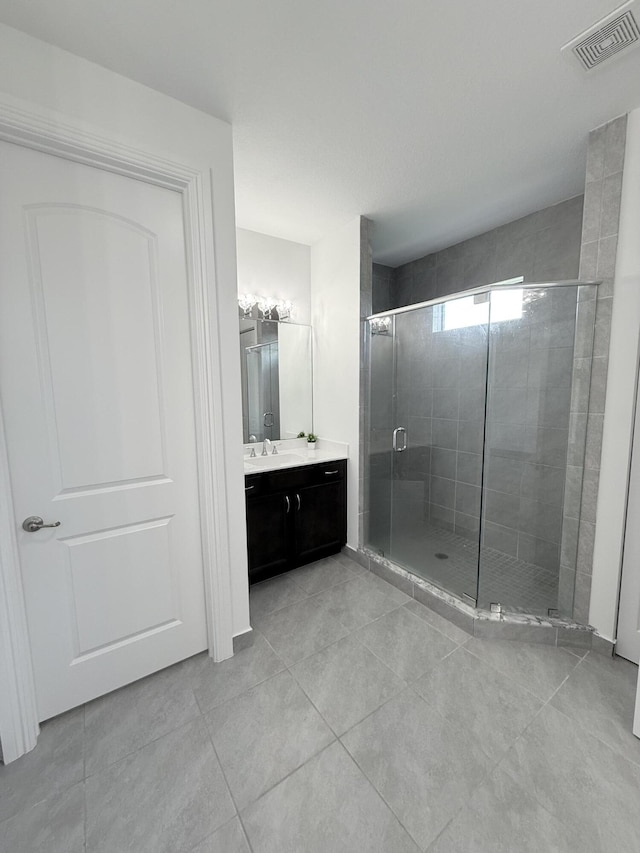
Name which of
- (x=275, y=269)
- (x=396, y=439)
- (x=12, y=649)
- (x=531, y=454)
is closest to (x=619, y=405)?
(x=531, y=454)

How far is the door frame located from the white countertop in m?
0.72

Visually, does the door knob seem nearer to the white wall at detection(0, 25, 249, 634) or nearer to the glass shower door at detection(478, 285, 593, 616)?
the white wall at detection(0, 25, 249, 634)

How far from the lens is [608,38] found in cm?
127

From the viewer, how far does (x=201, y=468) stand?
1740 mm

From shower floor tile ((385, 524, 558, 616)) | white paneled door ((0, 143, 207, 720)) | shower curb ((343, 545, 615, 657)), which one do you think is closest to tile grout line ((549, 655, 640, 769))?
shower curb ((343, 545, 615, 657))

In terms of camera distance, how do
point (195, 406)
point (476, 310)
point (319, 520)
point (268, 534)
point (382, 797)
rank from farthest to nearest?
point (319, 520) < point (268, 534) < point (476, 310) < point (195, 406) < point (382, 797)

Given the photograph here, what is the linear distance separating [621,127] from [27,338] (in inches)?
112

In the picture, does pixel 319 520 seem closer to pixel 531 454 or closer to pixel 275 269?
pixel 531 454

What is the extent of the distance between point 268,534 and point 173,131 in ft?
7.63

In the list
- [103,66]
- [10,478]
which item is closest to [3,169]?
[103,66]

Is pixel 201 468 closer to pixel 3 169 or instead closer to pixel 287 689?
pixel 287 689

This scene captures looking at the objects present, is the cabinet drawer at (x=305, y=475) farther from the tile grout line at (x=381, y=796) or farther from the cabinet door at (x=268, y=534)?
the tile grout line at (x=381, y=796)

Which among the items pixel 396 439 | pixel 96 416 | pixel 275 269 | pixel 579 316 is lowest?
pixel 396 439

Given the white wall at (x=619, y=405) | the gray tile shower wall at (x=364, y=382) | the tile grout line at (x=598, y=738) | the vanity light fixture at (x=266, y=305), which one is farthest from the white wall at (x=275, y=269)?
the tile grout line at (x=598, y=738)
